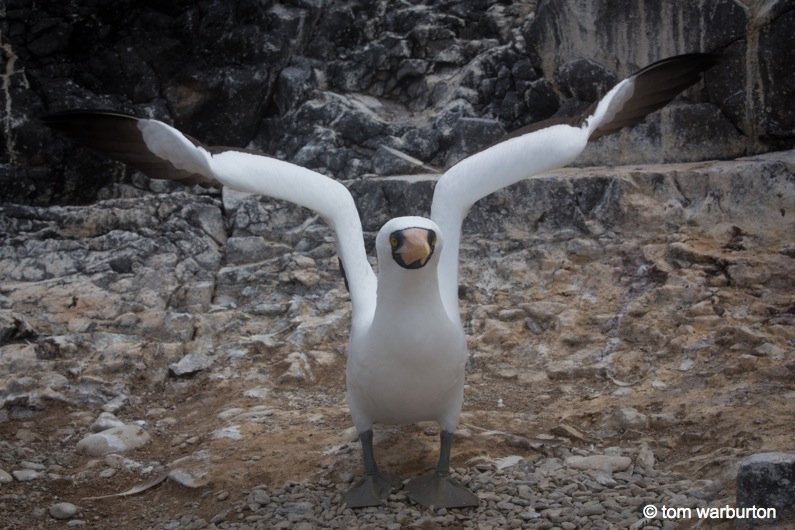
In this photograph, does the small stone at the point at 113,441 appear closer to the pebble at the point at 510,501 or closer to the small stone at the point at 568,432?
the pebble at the point at 510,501

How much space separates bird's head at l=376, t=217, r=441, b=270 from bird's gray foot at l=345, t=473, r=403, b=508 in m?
1.03

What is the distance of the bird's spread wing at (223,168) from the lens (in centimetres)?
418

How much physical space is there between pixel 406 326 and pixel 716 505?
1368mm

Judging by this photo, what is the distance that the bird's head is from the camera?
10.8 feet

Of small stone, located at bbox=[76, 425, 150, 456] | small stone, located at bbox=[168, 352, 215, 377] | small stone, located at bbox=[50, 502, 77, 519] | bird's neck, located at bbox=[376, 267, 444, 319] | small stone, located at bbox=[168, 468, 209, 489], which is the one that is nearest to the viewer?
bird's neck, located at bbox=[376, 267, 444, 319]

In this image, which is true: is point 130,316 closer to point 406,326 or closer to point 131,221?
point 131,221

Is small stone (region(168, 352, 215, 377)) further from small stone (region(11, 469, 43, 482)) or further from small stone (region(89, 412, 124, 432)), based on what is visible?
small stone (region(11, 469, 43, 482))

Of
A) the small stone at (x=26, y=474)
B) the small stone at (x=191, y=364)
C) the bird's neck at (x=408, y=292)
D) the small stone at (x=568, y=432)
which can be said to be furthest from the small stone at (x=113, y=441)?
the small stone at (x=568, y=432)

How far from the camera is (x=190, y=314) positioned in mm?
5844

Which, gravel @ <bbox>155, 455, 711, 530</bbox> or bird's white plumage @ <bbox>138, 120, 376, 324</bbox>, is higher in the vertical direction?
bird's white plumage @ <bbox>138, 120, 376, 324</bbox>

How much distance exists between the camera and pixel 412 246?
3.29 metres

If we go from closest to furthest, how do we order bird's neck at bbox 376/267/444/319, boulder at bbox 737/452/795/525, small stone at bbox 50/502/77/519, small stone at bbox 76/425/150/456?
boulder at bbox 737/452/795/525 < bird's neck at bbox 376/267/444/319 < small stone at bbox 50/502/77/519 < small stone at bbox 76/425/150/456

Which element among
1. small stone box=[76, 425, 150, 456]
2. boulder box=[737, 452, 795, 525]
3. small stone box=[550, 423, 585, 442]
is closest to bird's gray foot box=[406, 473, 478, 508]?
small stone box=[550, 423, 585, 442]

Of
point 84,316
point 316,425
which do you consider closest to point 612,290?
point 316,425
